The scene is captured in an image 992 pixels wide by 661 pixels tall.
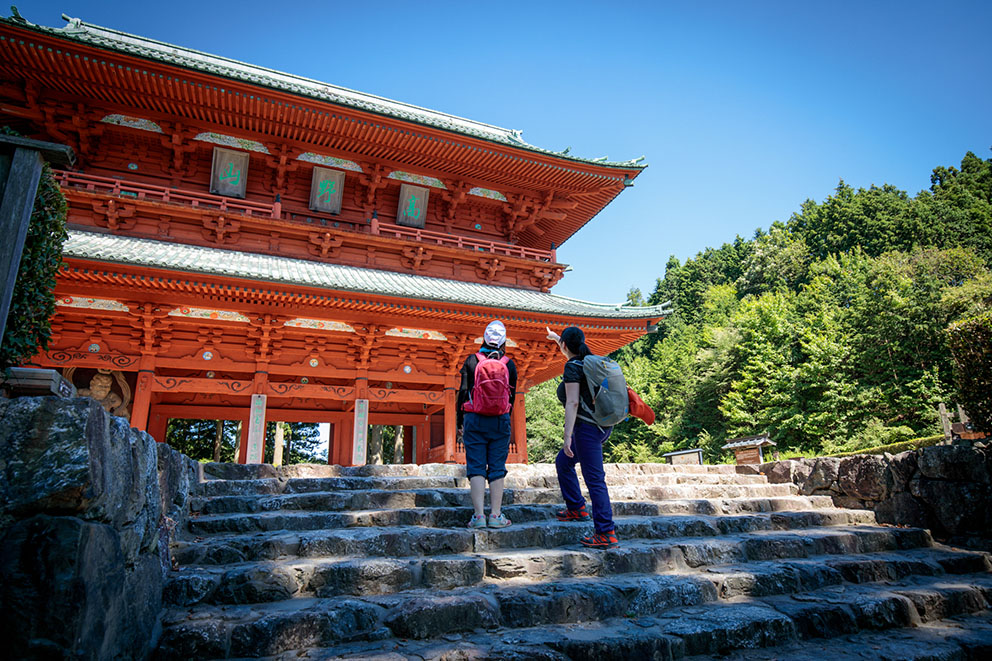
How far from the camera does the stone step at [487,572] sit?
3.06 meters

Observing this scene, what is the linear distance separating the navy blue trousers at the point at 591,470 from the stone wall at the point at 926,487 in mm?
3641

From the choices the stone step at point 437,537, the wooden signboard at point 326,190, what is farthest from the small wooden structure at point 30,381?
the wooden signboard at point 326,190

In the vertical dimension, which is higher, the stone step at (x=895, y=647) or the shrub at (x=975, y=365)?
the shrub at (x=975, y=365)

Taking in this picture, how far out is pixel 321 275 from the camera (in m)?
Result: 10.0

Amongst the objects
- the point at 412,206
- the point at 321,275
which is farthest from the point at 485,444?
the point at 412,206

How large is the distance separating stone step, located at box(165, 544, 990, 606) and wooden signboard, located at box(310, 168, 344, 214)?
1001 centimetres

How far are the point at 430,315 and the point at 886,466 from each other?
282 inches

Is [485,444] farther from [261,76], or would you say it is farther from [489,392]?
[261,76]

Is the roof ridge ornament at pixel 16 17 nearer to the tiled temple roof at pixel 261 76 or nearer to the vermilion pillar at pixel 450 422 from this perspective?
the tiled temple roof at pixel 261 76

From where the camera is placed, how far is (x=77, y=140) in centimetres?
1039

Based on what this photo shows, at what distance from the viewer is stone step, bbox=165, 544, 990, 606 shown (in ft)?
10.1

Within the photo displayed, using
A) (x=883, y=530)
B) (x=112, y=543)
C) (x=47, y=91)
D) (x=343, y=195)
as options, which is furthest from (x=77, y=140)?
(x=883, y=530)

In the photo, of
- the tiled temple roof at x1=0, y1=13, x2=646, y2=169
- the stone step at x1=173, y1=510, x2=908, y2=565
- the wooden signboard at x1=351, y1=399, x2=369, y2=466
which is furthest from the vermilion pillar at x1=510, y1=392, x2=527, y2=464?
the stone step at x1=173, y1=510, x2=908, y2=565

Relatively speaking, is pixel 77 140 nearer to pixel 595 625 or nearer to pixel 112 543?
pixel 112 543
